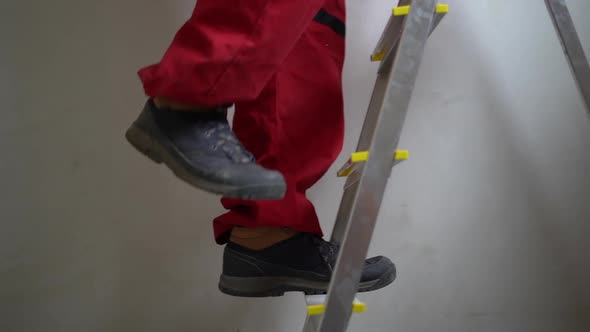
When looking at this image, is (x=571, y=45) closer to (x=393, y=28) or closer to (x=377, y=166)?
(x=393, y=28)

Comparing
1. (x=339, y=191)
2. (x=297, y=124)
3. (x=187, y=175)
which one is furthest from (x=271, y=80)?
(x=339, y=191)

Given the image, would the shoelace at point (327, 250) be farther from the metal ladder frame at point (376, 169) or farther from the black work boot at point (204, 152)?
the black work boot at point (204, 152)

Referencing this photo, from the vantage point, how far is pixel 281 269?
2.16ft

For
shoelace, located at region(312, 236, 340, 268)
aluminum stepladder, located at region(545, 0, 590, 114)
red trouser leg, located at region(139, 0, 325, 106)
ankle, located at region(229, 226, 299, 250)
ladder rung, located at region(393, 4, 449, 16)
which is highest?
red trouser leg, located at region(139, 0, 325, 106)

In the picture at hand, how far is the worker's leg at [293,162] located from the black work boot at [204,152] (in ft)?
0.32

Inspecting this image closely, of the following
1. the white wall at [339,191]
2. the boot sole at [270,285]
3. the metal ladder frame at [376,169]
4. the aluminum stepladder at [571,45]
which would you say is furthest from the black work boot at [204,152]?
the aluminum stepladder at [571,45]

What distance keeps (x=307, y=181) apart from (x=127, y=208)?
23.1 inches

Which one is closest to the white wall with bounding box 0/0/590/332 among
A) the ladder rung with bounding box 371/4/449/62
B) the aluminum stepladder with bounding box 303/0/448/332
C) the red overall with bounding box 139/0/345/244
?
the ladder rung with bounding box 371/4/449/62

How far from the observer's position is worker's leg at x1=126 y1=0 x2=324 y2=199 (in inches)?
18.2

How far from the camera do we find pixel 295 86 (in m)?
0.64

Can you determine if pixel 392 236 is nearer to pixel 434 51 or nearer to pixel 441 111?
pixel 441 111

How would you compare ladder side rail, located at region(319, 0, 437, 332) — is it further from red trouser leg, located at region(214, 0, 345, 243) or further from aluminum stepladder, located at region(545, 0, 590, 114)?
aluminum stepladder, located at region(545, 0, 590, 114)

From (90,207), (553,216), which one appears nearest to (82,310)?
(90,207)

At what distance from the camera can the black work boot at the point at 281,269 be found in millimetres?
653
